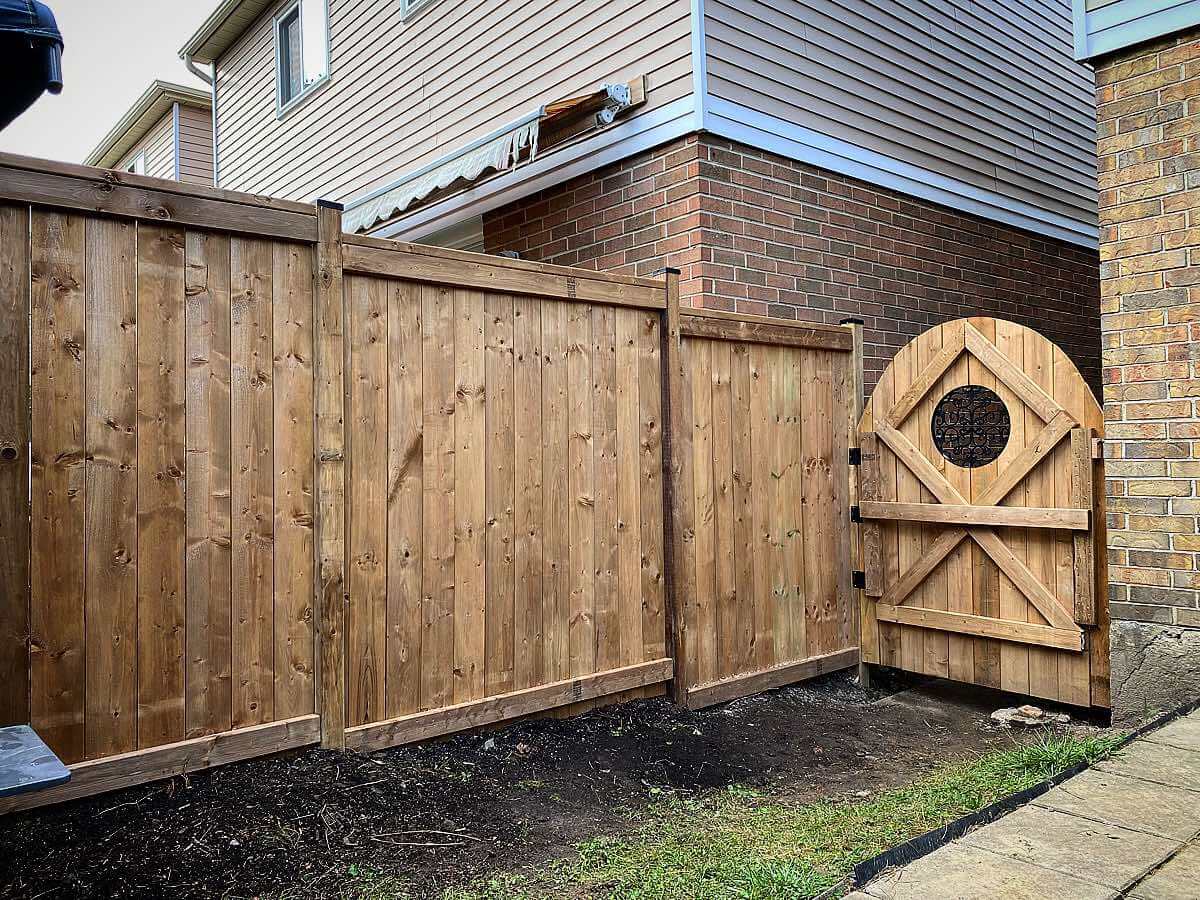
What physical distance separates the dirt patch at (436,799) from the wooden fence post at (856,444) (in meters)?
0.79

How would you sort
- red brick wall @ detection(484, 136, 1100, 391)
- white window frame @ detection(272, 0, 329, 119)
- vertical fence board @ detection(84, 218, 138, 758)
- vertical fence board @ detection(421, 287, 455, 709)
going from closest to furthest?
1. vertical fence board @ detection(84, 218, 138, 758)
2. vertical fence board @ detection(421, 287, 455, 709)
3. red brick wall @ detection(484, 136, 1100, 391)
4. white window frame @ detection(272, 0, 329, 119)

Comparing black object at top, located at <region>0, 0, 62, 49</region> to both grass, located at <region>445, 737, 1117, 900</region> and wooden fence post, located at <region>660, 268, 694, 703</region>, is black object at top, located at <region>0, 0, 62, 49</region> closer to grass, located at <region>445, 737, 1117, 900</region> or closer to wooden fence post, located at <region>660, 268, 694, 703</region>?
grass, located at <region>445, 737, 1117, 900</region>

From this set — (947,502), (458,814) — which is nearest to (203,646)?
(458,814)

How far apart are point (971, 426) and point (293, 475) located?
3.61 meters

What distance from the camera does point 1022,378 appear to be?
4.69 meters

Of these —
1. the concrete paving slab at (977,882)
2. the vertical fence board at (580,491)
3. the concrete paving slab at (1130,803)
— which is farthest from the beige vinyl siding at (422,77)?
the concrete paving slab at (977,882)

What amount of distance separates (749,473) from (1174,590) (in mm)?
2072

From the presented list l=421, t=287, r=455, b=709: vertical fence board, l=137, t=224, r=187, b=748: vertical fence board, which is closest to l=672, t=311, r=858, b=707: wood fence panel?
l=421, t=287, r=455, b=709: vertical fence board

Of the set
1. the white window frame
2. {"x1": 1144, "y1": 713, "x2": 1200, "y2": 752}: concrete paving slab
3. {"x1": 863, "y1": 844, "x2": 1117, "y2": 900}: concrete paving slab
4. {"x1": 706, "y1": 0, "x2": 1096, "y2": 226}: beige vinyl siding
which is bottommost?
{"x1": 1144, "y1": 713, "x2": 1200, "y2": 752}: concrete paving slab

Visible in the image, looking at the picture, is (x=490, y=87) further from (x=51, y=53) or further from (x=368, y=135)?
(x=51, y=53)

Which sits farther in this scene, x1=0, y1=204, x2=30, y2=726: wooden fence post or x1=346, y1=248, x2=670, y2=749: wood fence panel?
x1=346, y1=248, x2=670, y2=749: wood fence panel

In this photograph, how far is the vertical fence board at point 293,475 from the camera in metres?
3.26

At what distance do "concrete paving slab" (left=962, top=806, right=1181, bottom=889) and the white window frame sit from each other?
965 centimetres

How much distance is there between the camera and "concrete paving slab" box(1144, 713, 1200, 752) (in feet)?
10.9
